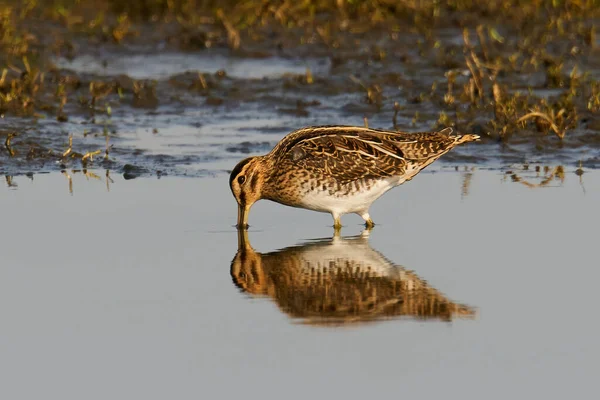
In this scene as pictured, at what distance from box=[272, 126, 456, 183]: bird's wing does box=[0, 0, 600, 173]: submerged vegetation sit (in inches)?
105

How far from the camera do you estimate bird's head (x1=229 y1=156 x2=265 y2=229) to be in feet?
34.8

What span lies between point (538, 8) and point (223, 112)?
216 inches

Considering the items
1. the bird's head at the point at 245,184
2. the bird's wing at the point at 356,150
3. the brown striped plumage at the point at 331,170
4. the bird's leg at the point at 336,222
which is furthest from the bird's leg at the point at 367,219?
the bird's head at the point at 245,184

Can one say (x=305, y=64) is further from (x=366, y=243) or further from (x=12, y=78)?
(x=366, y=243)

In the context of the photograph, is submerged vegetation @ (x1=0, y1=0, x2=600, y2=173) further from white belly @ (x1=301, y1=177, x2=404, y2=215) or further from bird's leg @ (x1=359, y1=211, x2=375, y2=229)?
bird's leg @ (x1=359, y1=211, x2=375, y2=229)

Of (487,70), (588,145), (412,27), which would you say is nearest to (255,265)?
(588,145)

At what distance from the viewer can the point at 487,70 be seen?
16219 mm

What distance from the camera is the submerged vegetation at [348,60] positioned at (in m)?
14.2

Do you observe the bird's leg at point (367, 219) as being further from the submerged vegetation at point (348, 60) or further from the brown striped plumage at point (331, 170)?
the submerged vegetation at point (348, 60)

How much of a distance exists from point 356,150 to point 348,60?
6.69 metres

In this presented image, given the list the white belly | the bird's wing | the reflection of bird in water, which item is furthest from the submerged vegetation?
the reflection of bird in water

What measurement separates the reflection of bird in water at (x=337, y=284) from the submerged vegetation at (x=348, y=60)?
380 centimetres

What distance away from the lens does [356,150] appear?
10.7 meters

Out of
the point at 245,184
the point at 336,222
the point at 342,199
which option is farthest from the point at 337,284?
the point at 245,184
